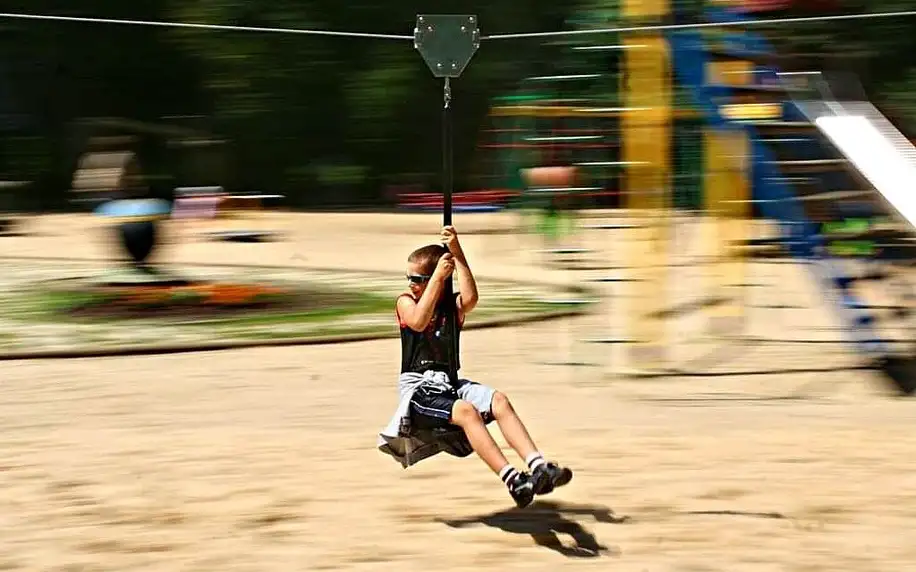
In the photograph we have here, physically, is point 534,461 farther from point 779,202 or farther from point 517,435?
point 779,202

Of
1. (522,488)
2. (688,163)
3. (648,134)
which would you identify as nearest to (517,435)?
(522,488)

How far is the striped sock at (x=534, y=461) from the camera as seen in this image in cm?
464

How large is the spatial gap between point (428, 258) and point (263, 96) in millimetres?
18970

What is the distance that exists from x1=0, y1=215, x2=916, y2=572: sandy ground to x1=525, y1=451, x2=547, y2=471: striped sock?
0.27 metres

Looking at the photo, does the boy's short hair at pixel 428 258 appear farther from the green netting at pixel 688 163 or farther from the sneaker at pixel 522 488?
the green netting at pixel 688 163

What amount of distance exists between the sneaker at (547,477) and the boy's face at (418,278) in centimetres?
86

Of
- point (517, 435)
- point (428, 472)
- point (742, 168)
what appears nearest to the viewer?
point (517, 435)

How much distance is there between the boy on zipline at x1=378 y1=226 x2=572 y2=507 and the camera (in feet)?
15.9

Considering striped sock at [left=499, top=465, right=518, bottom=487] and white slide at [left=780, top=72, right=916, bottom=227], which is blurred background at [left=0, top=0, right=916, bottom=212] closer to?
white slide at [left=780, top=72, right=916, bottom=227]

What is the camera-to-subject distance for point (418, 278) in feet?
16.7

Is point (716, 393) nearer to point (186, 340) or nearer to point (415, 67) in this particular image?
point (186, 340)

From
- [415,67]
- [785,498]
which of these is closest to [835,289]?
[785,498]

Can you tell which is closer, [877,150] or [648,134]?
[648,134]

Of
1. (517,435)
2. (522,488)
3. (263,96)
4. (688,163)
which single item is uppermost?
(263,96)
